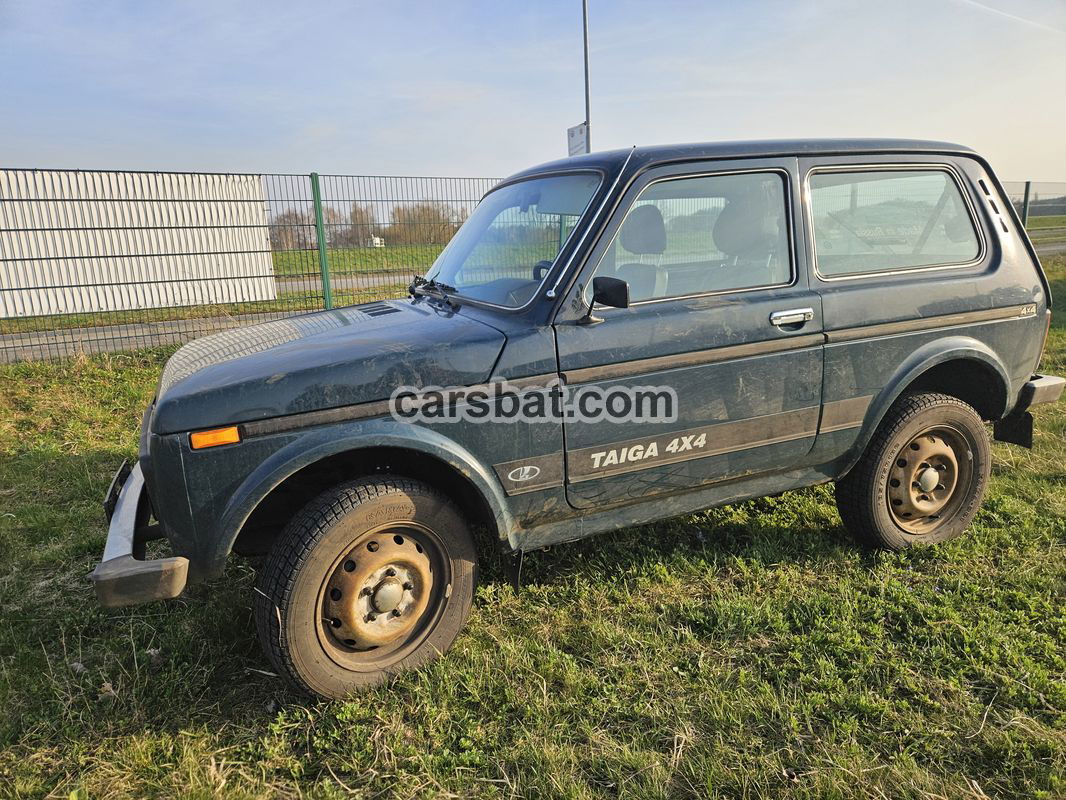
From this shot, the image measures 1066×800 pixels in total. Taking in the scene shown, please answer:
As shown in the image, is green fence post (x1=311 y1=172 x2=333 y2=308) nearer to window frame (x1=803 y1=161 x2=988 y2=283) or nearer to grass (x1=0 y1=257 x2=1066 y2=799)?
grass (x1=0 y1=257 x2=1066 y2=799)

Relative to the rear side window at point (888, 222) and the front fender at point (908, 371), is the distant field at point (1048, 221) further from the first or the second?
the front fender at point (908, 371)

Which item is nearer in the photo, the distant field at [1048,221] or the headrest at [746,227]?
the headrest at [746,227]

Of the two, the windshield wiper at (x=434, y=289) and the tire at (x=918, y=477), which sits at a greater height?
the windshield wiper at (x=434, y=289)

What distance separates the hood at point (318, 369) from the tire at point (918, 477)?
2138 millimetres

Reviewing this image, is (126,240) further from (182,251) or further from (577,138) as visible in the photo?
(577,138)

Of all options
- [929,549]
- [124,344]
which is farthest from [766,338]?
[124,344]

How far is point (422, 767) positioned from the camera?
7.63ft

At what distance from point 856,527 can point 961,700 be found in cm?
120

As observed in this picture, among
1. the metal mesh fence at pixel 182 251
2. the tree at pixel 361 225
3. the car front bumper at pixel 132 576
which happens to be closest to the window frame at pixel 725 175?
the car front bumper at pixel 132 576

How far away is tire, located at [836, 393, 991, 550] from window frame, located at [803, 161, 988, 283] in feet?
2.22

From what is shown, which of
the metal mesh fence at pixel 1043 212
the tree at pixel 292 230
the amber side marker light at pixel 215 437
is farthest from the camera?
the metal mesh fence at pixel 1043 212

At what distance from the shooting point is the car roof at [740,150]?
118 inches

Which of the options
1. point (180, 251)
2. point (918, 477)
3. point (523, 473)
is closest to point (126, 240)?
point (180, 251)

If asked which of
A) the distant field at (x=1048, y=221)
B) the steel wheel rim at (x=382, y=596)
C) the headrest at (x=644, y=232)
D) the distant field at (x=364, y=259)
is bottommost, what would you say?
the steel wheel rim at (x=382, y=596)
